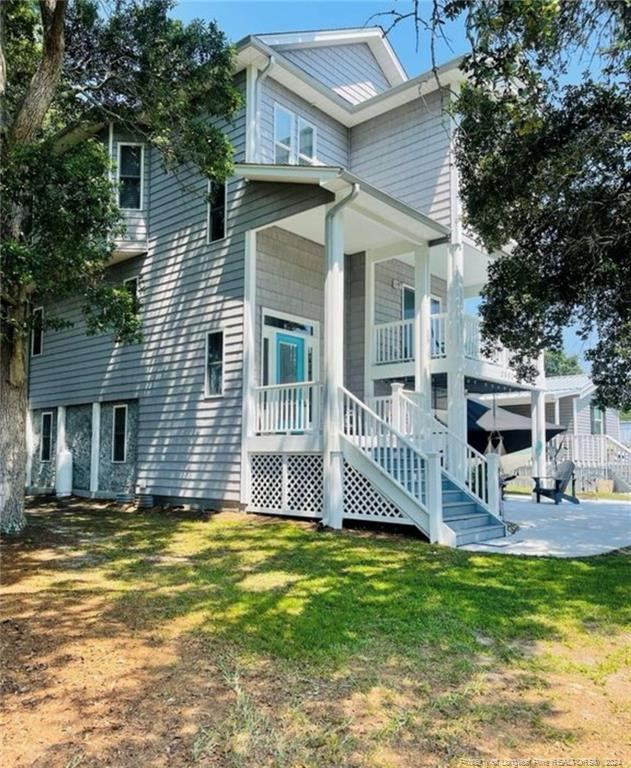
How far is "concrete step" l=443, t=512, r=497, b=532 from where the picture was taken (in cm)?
813

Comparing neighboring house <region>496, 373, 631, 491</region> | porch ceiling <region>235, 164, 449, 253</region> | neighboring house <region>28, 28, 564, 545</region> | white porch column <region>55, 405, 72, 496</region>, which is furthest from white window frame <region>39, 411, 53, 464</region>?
neighboring house <region>496, 373, 631, 491</region>

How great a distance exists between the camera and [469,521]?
841 cm

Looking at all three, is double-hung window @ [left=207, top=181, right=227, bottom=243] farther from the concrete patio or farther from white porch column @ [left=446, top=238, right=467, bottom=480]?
the concrete patio

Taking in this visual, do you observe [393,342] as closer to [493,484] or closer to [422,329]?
[422,329]

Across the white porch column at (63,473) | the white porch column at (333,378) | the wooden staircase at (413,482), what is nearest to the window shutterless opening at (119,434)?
the white porch column at (63,473)

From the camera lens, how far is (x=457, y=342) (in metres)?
10.8

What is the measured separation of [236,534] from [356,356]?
539cm

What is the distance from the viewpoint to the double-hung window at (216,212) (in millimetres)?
11297

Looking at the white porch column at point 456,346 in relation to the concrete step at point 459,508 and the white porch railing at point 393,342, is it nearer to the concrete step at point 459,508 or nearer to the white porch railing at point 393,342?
the white porch railing at point 393,342

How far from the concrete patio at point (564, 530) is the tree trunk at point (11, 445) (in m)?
6.16

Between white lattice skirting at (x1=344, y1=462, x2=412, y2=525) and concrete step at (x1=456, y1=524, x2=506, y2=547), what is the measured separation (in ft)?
2.40

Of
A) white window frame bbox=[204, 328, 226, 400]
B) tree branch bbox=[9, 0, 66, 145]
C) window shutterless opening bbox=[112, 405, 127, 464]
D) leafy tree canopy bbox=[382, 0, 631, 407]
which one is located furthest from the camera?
window shutterless opening bbox=[112, 405, 127, 464]

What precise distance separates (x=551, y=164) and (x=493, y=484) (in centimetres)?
457

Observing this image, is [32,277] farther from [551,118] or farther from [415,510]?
[551,118]
